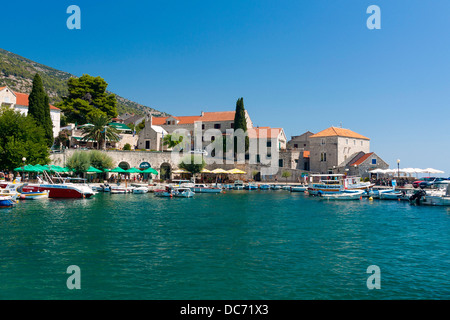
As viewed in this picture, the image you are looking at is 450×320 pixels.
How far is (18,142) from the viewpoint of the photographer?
43.1m

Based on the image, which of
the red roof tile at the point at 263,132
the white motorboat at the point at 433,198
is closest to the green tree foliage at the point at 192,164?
the red roof tile at the point at 263,132

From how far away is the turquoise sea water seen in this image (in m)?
11.3

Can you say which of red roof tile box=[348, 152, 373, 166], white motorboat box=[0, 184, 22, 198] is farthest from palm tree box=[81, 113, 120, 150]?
red roof tile box=[348, 152, 373, 166]

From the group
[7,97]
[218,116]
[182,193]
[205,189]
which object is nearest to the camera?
[182,193]

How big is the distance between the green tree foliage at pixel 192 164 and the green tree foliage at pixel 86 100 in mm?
19903

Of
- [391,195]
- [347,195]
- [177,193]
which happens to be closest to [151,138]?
[177,193]

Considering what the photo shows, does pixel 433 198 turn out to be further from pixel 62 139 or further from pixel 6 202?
pixel 62 139

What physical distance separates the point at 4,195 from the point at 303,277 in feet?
88.4

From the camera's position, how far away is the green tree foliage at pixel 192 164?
2446 inches

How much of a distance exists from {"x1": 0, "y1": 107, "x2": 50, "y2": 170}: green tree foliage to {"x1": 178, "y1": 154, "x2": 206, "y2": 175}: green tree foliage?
22637mm

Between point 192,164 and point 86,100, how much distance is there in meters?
26.8

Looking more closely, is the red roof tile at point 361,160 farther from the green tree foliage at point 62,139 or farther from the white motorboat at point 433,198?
the green tree foliage at point 62,139
